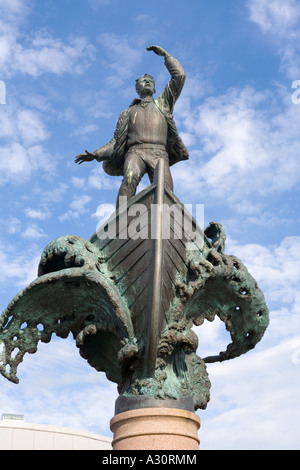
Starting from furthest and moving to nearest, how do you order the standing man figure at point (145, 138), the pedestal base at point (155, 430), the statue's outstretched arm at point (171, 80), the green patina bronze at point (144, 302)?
the statue's outstretched arm at point (171, 80) → the standing man figure at point (145, 138) → the green patina bronze at point (144, 302) → the pedestal base at point (155, 430)

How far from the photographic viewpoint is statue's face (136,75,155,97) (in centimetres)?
1059

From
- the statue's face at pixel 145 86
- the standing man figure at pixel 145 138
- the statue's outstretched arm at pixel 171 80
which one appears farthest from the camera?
the statue's face at pixel 145 86

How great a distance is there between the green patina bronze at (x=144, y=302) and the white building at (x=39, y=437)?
18.6 meters

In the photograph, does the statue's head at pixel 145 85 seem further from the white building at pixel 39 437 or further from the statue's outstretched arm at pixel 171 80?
the white building at pixel 39 437

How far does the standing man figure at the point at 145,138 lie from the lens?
32.7ft

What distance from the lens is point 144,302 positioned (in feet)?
25.5

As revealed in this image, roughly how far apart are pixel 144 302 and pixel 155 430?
1.61 m

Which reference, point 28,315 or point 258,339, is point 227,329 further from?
point 28,315

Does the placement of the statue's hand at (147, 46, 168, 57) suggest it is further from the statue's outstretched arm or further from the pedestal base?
the pedestal base

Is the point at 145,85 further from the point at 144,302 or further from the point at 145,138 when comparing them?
the point at 144,302

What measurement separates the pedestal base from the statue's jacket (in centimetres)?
481

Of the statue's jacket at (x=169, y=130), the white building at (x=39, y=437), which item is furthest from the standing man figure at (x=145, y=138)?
the white building at (x=39, y=437)

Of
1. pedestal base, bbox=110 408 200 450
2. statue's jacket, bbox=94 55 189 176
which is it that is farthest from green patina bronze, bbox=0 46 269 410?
statue's jacket, bbox=94 55 189 176

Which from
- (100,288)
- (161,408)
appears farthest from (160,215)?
(161,408)
